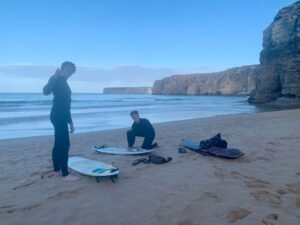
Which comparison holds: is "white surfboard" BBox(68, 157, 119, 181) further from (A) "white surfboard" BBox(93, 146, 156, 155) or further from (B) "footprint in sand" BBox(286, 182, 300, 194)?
(B) "footprint in sand" BBox(286, 182, 300, 194)

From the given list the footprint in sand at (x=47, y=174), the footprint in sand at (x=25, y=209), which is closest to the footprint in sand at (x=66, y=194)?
the footprint in sand at (x=25, y=209)

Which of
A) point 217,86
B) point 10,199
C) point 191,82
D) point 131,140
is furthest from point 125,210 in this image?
point 191,82

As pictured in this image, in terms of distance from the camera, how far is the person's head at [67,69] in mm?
4750

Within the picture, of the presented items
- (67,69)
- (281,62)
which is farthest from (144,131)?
(281,62)

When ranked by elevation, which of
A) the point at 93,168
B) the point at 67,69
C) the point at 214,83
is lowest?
the point at 93,168

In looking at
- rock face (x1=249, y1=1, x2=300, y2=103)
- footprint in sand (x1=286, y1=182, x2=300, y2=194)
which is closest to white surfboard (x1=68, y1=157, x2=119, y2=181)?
footprint in sand (x1=286, y1=182, x2=300, y2=194)

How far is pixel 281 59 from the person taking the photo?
33500 mm

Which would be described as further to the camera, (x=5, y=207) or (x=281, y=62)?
(x=281, y=62)

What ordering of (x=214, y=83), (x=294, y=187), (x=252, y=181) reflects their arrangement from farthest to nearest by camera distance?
(x=214, y=83)
(x=252, y=181)
(x=294, y=187)

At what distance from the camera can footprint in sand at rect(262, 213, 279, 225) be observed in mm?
3049

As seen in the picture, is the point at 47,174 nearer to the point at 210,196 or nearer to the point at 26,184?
the point at 26,184

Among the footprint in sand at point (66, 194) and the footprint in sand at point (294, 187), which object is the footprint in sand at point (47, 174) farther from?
the footprint in sand at point (294, 187)

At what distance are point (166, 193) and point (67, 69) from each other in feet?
8.92

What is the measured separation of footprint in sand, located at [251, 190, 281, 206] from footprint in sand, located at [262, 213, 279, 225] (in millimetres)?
347
